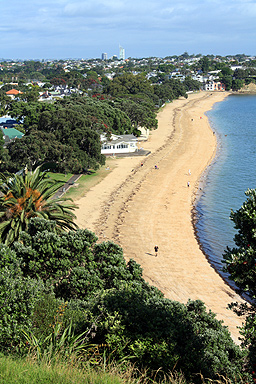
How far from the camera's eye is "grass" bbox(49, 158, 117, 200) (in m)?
40.0

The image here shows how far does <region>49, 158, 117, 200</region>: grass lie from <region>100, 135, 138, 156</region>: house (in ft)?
18.6

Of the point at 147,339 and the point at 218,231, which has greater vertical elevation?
the point at 147,339

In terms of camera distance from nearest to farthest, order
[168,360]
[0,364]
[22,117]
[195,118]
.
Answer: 1. [0,364]
2. [168,360]
3. [22,117]
4. [195,118]

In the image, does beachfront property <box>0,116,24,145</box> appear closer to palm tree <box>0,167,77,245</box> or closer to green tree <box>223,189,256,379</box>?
palm tree <box>0,167,77,245</box>

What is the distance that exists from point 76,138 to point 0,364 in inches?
1616

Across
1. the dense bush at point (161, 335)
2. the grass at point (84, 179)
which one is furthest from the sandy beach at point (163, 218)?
the dense bush at point (161, 335)

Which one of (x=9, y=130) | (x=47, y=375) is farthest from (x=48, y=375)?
(x=9, y=130)

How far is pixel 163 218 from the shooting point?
34.5 meters

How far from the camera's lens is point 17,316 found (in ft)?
34.4

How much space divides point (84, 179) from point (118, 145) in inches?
607

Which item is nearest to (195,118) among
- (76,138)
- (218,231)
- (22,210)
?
(76,138)

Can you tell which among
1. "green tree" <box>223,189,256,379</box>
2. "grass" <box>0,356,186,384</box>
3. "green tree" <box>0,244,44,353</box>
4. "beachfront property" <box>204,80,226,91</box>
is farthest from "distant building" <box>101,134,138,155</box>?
"beachfront property" <box>204,80,226,91</box>

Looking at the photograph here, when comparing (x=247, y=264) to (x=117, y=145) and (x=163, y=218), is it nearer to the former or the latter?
(x=163, y=218)

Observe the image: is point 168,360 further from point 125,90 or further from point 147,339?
point 125,90
